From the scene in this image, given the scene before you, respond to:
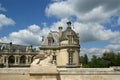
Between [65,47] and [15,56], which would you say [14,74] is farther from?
[15,56]

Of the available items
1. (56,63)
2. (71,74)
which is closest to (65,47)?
(56,63)

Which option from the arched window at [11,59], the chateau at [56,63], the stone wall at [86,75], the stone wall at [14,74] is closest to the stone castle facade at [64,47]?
the chateau at [56,63]

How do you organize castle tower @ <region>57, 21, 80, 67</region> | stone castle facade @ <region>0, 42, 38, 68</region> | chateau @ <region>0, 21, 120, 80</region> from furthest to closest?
stone castle facade @ <region>0, 42, 38, 68</region> < castle tower @ <region>57, 21, 80, 67</region> < chateau @ <region>0, 21, 120, 80</region>

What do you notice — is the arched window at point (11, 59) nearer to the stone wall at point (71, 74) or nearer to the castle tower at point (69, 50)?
the castle tower at point (69, 50)

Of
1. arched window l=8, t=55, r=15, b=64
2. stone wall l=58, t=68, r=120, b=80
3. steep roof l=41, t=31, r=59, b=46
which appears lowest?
stone wall l=58, t=68, r=120, b=80

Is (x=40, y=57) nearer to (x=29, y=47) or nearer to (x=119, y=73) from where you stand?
(x=119, y=73)

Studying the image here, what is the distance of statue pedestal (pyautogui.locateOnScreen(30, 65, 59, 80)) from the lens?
19.0 m

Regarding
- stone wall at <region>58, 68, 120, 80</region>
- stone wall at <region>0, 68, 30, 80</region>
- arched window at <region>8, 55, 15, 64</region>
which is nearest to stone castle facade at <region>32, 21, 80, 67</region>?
arched window at <region>8, 55, 15, 64</region>

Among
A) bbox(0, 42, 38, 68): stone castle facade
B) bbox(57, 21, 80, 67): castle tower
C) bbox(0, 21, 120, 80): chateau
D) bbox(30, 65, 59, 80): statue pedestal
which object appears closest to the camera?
bbox(30, 65, 59, 80): statue pedestal

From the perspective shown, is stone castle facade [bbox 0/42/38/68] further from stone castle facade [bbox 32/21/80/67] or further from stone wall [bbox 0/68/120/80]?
stone wall [bbox 0/68/120/80]

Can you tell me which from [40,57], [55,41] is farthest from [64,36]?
[40,57]

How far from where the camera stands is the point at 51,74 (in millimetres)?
19188

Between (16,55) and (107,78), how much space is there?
42997mm

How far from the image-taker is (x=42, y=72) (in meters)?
19.0
